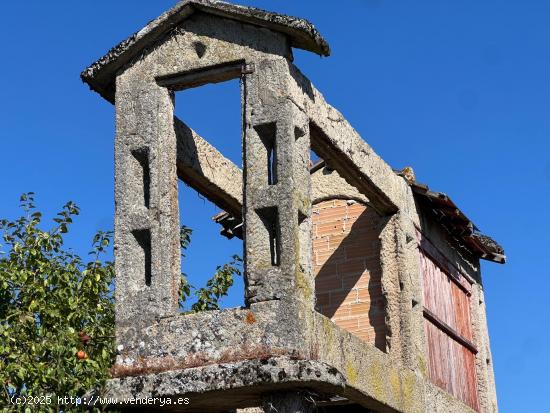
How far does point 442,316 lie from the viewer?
38.7 ft

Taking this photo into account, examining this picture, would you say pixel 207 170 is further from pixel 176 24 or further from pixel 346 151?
pixel 176 24

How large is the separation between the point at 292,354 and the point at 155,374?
1152 mm

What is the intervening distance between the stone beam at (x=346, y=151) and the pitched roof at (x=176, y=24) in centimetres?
29

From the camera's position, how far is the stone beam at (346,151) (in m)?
8.94

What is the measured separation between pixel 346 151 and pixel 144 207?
207 centimetres

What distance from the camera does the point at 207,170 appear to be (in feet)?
33.7

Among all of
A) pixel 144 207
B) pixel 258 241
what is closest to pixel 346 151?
pixel 258 241

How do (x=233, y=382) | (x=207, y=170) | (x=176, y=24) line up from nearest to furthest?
1. (x=233, y=382)
2. (x=176, y=24)
3. (x=207, y=170)

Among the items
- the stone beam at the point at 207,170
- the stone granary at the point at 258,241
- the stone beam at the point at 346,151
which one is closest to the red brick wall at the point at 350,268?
the stone granary at the point at 258,241

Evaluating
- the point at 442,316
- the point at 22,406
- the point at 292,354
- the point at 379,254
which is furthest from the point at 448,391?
the point at 22,406

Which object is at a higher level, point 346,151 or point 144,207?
point 346,151

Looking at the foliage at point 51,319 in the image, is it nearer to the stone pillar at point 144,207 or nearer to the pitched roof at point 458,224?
the stone pillar at point 144,207

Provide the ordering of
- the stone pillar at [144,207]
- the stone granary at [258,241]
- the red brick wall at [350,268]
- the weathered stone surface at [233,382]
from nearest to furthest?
1. the weathered stone surface at [233,382]
2. the stone granary at [258,241]
3. the stone pillar at [144,207]
4. the red brick wall at [350,268]

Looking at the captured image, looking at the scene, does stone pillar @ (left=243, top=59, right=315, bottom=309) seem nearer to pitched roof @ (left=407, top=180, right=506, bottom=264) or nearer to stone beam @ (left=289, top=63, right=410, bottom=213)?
stone beam @ (left=289, top=63, right=410, bottom=213)
